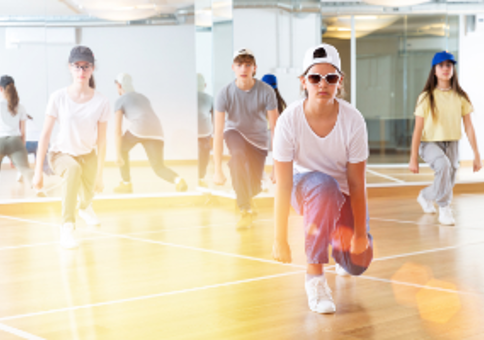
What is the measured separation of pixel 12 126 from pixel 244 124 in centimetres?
323

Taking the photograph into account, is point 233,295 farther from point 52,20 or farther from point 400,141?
point 400,141

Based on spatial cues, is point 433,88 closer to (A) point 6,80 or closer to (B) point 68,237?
(B) point 68,237

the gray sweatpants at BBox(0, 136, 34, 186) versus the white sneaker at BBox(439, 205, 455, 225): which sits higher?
the gray sweatpants at BBox(0, 136, 34, 186)

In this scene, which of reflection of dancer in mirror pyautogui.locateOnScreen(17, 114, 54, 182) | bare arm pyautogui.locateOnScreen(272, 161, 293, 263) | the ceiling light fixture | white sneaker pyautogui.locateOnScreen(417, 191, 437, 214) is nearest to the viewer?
bare arm pyautogui.locateOnScreen(272, 161, 293, 263)

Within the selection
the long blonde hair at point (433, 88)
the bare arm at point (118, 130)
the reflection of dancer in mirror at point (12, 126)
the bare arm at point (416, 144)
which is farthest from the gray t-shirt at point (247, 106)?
the reflection of dancer in mirror at point (12, 126)

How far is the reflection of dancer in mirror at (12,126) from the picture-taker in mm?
7703

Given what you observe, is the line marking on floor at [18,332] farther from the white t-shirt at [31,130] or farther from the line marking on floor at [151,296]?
A: the white t-shirt at [31,130]

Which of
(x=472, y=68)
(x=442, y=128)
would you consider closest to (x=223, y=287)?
(x=442, y=128)

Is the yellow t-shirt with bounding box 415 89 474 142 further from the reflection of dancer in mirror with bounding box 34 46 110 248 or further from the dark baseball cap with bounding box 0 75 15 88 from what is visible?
the dark baseball cap with bounding box 0 75 15 88

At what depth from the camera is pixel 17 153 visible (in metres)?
7.74

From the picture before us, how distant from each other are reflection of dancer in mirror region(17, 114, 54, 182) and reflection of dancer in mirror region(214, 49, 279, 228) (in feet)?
9.26

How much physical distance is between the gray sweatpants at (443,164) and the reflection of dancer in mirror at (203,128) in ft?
9.06

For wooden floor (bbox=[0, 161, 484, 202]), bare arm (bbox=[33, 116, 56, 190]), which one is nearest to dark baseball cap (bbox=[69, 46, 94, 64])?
bare arm (bbox=[33, 116, 56, 190])

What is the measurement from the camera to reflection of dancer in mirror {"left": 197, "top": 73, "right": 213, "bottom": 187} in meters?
8.05
